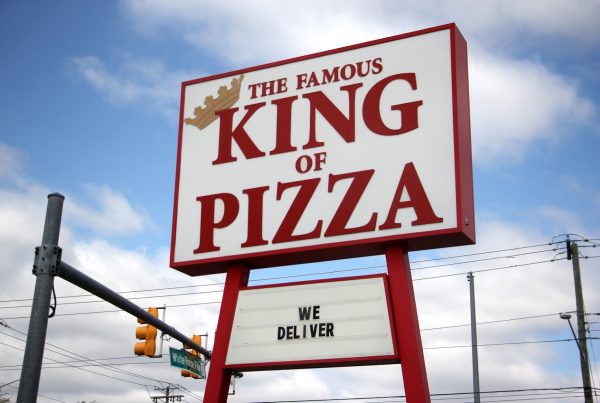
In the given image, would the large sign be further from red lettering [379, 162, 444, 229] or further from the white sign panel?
the white sign panel

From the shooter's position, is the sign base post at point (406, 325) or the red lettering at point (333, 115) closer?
the sign base post at point (406, 325)

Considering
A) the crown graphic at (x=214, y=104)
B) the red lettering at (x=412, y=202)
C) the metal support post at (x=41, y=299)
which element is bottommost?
the metal support post at (x=41, y=299)

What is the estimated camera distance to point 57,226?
29.6ft

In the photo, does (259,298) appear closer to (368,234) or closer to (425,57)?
(368,234)

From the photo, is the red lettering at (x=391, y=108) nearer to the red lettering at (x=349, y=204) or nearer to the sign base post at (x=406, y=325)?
the red lettering at (x=349, y=204)

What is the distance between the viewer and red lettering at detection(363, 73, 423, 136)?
13.4 meters

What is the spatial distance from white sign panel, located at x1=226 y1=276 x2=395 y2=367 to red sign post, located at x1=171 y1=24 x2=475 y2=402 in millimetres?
37

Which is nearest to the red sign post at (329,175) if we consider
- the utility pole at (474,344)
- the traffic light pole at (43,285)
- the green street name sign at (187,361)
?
the traffic light pole at (43,285)

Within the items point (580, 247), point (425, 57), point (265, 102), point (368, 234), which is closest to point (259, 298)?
point (368, 234)

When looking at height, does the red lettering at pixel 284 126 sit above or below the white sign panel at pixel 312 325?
above

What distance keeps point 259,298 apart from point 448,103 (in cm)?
442

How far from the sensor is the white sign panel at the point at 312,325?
12.4m

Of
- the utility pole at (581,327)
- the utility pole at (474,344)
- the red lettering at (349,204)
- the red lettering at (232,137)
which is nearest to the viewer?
the red lettering at (349,204)

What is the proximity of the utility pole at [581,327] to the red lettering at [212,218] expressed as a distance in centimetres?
1802
